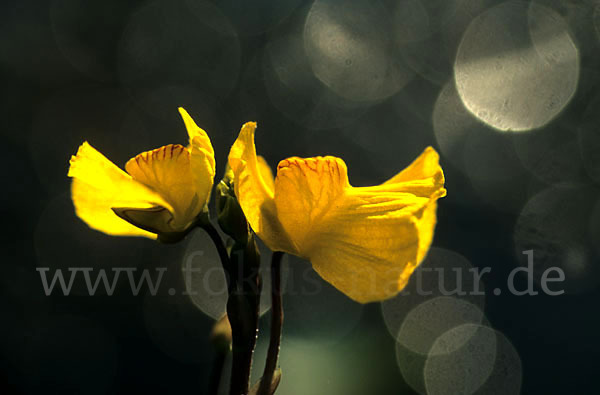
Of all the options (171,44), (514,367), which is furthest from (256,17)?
(514,367)

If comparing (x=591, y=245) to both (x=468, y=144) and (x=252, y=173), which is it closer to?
(x=468, y=144)

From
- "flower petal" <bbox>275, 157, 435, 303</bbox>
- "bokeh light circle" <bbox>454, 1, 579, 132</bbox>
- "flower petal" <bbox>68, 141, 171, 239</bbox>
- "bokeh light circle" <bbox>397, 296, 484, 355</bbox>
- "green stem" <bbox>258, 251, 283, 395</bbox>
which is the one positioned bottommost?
"bokeh light circle" <bbox>397, 296, 484, 355</bbox>

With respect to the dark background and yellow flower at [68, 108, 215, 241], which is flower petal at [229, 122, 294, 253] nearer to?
yellow flower at [68, 108, 215, 241]

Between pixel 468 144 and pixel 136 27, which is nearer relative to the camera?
pixel 468 144

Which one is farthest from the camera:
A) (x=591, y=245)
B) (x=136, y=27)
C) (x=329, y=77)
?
(x=329, y=77)

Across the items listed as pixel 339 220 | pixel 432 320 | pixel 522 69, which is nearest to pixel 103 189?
pixel 339 220

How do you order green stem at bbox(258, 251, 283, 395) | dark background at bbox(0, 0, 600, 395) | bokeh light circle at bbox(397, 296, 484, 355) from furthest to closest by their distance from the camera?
dark background at bbox(0, 0, 600, 395), bokeh light circle at bbox(397, 296, 484, 355), green stem at bbox(258, 251, 283, 395)

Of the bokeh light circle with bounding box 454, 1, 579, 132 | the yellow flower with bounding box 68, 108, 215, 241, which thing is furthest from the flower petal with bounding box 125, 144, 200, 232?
the bokeh light circle with bounding box 454, 1, 579, 132

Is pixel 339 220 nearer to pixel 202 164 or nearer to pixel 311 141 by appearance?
pixel 202 164
